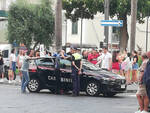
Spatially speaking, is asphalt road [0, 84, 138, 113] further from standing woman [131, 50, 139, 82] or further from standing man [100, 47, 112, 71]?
standing woman [131, 50, 139, 82]

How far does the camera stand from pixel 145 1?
4506 centimetres

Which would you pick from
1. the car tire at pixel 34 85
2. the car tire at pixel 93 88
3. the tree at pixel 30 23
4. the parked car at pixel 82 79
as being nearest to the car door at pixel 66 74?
the parked car at pixel 82 79

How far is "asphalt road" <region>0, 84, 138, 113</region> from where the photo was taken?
1462 centimetres

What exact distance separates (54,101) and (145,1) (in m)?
29.3

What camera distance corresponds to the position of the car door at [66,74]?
19.6 metres

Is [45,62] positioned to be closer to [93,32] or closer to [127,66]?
[127,66]

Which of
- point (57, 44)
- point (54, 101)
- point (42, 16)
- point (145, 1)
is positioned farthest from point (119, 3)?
point (54, 101)

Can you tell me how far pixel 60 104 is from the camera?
53.2 feet

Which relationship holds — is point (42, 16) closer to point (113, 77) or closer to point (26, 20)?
point (26, 20)

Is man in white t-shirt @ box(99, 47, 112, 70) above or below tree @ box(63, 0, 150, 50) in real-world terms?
below

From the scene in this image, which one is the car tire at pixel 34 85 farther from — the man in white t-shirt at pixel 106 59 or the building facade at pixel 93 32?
the building facade at pixel 93 32

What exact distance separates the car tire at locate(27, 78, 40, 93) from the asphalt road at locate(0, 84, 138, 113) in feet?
1.68

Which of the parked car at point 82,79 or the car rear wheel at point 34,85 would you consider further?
the car rear wheel at point 34,85

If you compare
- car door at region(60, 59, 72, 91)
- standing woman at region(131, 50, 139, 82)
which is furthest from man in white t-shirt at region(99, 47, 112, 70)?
car door at region(60, 59, 72, 91)
